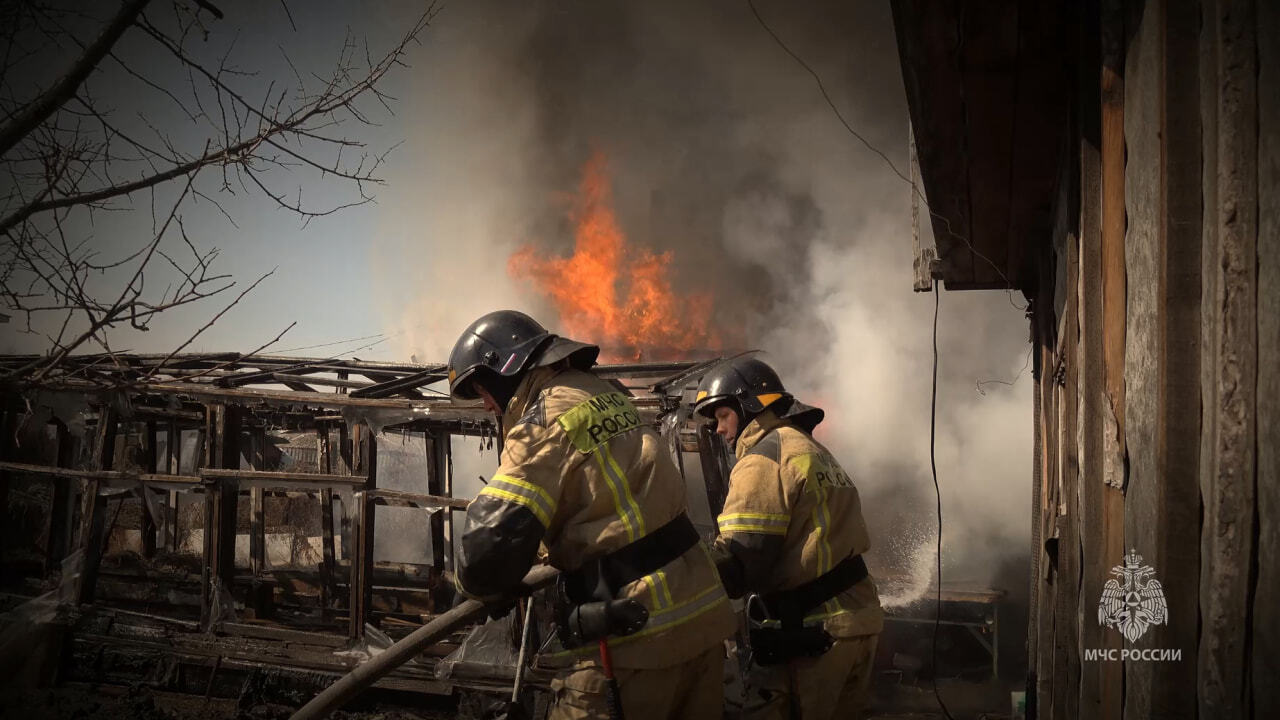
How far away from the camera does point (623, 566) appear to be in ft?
9.92

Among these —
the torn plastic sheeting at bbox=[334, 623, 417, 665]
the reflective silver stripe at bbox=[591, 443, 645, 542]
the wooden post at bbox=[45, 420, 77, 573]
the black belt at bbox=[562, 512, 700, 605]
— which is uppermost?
the reflective silver stripe at bbox=[591, 443, 645, 542]

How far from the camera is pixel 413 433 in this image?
11.8 m

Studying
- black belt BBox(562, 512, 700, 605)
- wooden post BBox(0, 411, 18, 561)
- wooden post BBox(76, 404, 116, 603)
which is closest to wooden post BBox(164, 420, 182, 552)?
wooden post BBox(0, 411, 18, 561)

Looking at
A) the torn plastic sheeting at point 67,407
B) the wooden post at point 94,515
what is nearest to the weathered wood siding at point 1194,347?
the wooden post at point 94,515

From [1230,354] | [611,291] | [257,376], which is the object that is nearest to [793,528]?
[1230,354]

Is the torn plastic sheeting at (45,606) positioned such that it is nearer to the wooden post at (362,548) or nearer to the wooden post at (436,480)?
the wooden post at (362,548)

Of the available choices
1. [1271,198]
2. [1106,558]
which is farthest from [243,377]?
[1271,198]

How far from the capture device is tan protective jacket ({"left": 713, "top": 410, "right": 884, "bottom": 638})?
3.74 metres

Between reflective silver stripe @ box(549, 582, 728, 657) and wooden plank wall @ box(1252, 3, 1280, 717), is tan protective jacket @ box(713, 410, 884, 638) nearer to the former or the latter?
reflective silver stripe @ box(549, 582, 728, 657)

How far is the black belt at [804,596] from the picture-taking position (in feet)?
12.6

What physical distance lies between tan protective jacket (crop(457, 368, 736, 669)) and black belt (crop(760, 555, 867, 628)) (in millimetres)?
780

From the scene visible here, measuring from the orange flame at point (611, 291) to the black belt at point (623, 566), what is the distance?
25.2 metres

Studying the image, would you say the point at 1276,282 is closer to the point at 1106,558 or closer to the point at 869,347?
Result: the point at 1106,558

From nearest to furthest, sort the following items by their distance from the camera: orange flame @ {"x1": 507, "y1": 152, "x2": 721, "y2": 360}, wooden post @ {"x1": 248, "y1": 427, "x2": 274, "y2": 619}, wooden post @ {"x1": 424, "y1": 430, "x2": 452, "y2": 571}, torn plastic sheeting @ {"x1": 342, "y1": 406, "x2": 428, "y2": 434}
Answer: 1. torn plastic sheeting @ {"x1": 342, "y1": 406, "x2": 428, "y2": 434}
2. wooden post @ {"x1": 248, "y1": 427, "x2": 274, "y2": 619}
3. wooden post @ {"x1": 424, "y1": 430, "x2": 452, "y2": 571}
4. orange flame @ {"x1": 507, "y1": 152, "x2": 721, "y2": 360}
